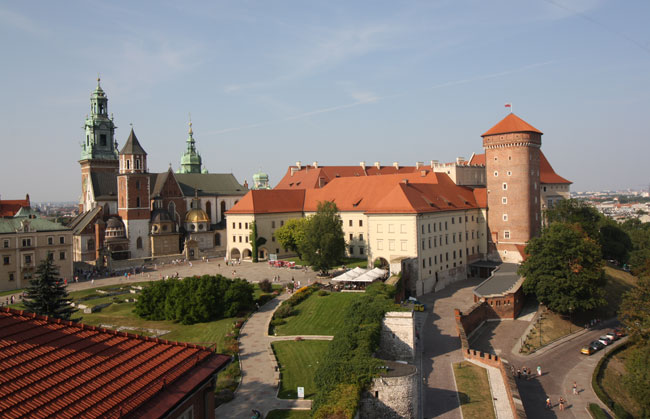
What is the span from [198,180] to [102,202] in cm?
1722

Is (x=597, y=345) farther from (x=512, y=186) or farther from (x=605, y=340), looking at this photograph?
(x=512, y=186)

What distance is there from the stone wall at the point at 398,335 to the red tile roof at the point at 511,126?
120 ft

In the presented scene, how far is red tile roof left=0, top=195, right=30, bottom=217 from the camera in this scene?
88.6m

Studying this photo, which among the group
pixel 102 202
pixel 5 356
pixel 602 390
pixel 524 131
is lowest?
pixel 602 390

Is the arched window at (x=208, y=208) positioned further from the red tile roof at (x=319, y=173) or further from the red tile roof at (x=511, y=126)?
the red tile roof at (x=511, y=126)

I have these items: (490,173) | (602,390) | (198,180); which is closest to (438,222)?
(490,173)

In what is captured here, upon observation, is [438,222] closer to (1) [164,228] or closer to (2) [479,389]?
(2) [479,389]

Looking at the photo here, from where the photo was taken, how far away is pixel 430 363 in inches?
1265

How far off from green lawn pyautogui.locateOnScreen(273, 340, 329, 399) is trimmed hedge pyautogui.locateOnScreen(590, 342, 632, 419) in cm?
1792

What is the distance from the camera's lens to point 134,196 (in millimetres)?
73125

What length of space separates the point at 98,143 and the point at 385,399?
7738 centimetres

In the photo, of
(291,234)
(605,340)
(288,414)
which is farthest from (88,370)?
(291,234)

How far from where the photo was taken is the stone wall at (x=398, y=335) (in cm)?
3081

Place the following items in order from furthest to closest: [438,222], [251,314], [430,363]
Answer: [438,222] < [251,314] < [430,363]
